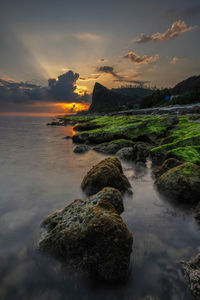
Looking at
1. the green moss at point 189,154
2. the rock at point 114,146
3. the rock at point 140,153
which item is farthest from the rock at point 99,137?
the green moss at point 189,154

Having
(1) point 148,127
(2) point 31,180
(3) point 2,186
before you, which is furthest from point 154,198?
(1) point 148,127

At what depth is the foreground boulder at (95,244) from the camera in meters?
3.04

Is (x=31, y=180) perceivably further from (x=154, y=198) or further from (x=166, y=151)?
(x=166, y=151)

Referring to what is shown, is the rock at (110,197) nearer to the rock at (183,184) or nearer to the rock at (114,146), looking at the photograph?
the rock at (183,184)

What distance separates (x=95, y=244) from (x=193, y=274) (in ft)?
5.86

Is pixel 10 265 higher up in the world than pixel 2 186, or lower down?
higher up

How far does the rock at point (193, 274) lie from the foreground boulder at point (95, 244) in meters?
1.11

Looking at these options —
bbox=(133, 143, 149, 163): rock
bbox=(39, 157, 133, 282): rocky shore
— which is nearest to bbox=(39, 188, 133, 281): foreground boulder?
bbox=(39, 157, 133, 282): rocky shore

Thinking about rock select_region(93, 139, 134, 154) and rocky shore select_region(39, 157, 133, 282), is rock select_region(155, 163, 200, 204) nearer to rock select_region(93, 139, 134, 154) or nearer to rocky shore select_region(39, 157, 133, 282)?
rocky shore select_region(39, 157, 133, 282)

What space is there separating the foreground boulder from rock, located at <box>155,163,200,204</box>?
3.34m

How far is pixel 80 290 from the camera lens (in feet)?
9.86

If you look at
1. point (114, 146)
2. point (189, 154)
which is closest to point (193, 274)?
point (189, 154)

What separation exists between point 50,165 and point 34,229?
7.51m

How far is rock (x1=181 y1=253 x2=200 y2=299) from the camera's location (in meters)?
2.74
